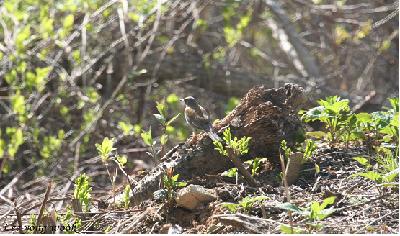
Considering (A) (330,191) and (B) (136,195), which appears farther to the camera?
→ (B) (136,195)

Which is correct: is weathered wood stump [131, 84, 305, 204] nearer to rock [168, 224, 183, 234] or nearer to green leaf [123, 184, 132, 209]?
green leaf [123, 184, 132, 209]

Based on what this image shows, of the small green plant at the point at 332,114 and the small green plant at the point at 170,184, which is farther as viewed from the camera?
the small green plant at the point at 332,114

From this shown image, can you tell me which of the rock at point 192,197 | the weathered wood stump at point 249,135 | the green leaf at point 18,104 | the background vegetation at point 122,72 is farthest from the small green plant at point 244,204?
the green leaf at point 18,104

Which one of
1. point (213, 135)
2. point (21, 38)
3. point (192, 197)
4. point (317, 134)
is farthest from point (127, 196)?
point (21, 38)

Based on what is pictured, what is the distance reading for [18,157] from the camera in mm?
6645

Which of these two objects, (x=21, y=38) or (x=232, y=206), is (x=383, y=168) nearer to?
(x=232, y=206)

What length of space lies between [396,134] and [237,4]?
6.20 meters

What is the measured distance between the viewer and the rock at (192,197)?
286cm

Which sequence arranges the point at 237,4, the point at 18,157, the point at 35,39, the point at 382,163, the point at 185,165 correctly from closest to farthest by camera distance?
the point at 382,163 < the point at 185,165 < the point at 18,157 < the point at 35,39 < the point at 237,4

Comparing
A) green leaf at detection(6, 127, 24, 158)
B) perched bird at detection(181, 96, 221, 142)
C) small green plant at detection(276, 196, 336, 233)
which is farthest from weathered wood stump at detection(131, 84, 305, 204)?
green leaf at detection(6, 127, 24, 158)

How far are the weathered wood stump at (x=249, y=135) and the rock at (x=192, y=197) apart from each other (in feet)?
1.14

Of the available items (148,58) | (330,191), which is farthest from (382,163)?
(148,58)

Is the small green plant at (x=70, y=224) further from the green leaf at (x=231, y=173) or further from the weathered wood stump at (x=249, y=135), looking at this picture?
the green leaf at (x=231, y=173)

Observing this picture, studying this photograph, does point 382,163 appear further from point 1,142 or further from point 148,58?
point 148,58
